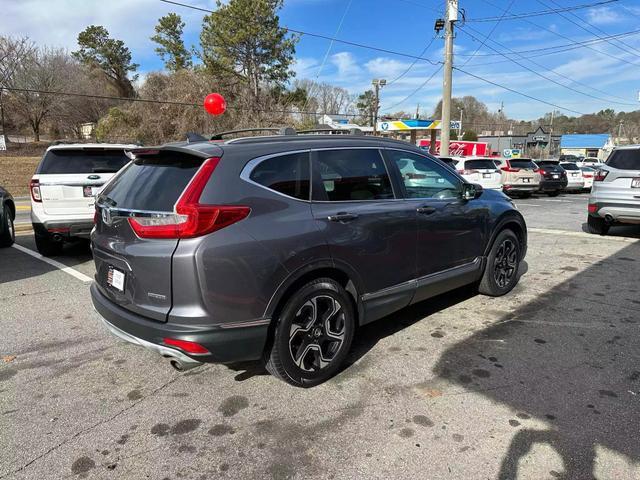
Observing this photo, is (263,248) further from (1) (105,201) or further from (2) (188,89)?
(2) (188,89)

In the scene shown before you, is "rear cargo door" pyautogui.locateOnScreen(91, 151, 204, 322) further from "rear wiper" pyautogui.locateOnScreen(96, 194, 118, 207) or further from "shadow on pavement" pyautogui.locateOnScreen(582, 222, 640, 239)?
"shadow on pavement" pyautogui.locateOnScreen(582, 222, 640, 239)

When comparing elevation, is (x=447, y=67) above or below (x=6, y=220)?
above

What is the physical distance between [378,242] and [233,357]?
4.62 feet

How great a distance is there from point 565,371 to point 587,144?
326 ft

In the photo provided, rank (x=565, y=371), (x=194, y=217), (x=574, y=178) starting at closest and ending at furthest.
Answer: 1. (x=194, y=217)
2. (x=565, y=371)
3. (x=574, y=178)

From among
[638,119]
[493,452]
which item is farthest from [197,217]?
[638,119]

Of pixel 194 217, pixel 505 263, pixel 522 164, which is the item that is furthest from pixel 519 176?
pixel 194 217

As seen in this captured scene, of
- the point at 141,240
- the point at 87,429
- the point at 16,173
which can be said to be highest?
the point at 16,173

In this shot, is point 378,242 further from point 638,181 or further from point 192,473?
point 638,181

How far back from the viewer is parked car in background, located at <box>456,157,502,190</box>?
1619 centimetres

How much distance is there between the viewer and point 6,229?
25.0 ft

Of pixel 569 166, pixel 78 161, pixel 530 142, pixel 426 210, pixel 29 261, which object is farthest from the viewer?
pixel 530 142

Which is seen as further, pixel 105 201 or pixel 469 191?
pixel 469 191

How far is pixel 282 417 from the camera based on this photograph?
2865mm
